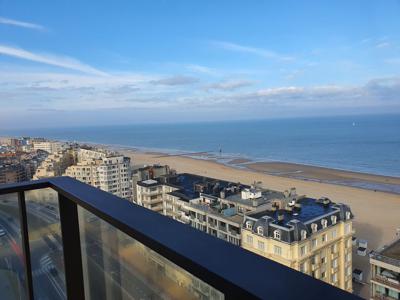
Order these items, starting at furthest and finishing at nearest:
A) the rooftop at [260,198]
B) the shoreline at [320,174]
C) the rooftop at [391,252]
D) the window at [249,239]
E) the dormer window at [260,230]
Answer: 1. the shoreline at [320,174]
2. the rooftop at [260,198]
3. the window at [249,239]
4. the dormer window at [260,230]
5. the rooftop at [391,252]

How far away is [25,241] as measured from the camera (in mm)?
1374

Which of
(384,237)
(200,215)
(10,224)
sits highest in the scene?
(10,224)

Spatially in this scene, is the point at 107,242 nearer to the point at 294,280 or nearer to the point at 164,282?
the point at 164,282

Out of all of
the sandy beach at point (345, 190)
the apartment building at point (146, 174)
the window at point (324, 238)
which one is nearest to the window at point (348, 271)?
the sandy beach at point (345, 190)

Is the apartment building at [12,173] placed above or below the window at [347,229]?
above

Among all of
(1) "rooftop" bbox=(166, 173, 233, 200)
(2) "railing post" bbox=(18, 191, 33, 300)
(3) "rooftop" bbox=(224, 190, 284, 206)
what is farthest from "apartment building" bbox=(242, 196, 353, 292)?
(2) "railing post" bbox=(18, 191, 33, 300)

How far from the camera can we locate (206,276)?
1.65ft

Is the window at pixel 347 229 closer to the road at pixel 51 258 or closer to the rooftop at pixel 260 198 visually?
the rooftop at pixel 260 198

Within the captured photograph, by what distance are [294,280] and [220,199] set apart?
9690 millimetres

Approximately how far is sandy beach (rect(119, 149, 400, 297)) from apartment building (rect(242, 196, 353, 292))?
80cm

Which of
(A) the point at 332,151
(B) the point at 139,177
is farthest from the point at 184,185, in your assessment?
(A) the point at 332,151

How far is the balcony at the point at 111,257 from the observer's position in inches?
18.1

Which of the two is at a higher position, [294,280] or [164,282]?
[294,280]

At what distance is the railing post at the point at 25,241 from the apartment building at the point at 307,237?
16.1ft
